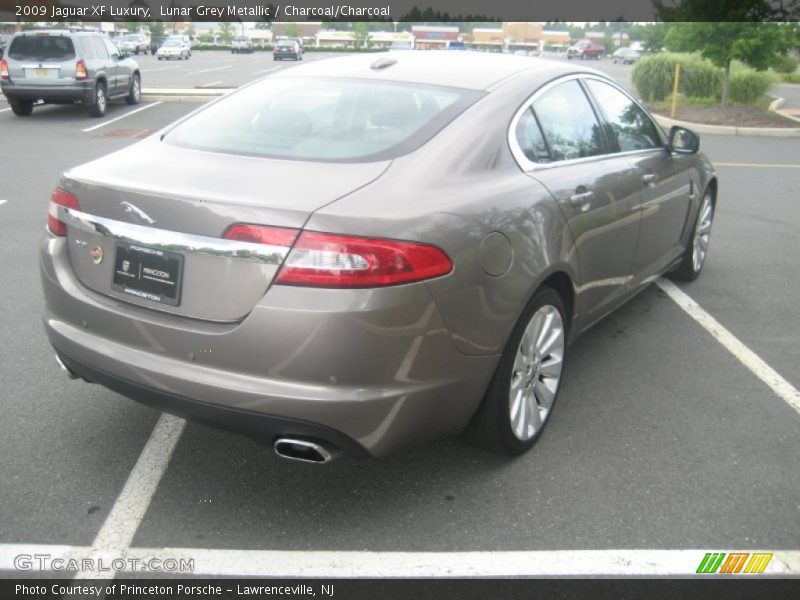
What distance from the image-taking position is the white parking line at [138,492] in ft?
9.29

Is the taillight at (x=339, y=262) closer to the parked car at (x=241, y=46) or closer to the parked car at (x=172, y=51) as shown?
the parked car at (x=172, y=51)

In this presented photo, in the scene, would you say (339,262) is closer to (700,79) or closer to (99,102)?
(99,102)

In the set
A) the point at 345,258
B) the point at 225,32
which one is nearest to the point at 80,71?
the point at 345,258

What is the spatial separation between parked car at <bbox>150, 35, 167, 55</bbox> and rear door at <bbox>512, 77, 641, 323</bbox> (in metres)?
64.3

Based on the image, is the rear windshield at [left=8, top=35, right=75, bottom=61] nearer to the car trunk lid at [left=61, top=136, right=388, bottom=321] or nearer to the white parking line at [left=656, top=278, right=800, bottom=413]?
the white parking line at [left=656, top=278, right=800, bottom=413]

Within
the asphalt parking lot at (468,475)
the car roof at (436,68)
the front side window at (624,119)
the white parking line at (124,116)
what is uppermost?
the car roof at (436,68)

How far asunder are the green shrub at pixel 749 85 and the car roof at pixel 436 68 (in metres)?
17.9

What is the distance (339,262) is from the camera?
2582 mm

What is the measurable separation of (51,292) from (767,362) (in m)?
3.77

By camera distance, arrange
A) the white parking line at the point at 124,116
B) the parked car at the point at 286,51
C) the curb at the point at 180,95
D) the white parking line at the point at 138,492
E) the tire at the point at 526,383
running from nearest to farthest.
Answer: the white parking line at the point at 138,492, the tire at the point at 526,383, the white parking line at the point at 124,116, the curb at the point at 180,95, the parked car at the point at 286,51

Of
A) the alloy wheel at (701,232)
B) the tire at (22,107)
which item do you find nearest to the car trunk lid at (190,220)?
the alloy wheel at (701,232)
